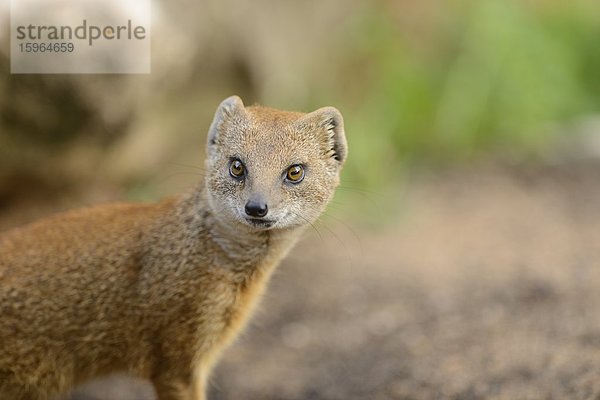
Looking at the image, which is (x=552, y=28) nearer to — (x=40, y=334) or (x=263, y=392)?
(x=263, y=392)

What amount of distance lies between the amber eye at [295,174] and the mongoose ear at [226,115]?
15.0 inches

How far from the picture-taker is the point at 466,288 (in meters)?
6.33

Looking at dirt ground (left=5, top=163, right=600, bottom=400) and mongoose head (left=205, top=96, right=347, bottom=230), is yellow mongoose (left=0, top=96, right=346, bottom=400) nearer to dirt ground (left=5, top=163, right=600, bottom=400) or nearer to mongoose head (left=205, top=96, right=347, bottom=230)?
mongoose head (left=205, top=96, right=347, bottom=230)

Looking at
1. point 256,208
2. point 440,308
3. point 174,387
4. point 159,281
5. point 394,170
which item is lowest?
point 440,308

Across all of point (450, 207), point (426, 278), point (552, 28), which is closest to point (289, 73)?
point (450, 207)

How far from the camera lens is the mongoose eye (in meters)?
3.89

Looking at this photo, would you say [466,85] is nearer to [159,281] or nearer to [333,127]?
[333,127]

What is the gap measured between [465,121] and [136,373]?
6.14 m

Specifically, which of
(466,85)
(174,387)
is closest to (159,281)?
(174,387)

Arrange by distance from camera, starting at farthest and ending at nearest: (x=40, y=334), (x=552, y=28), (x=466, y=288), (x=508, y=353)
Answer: (x=552, y=28) → (x=466, y=288) → (x=508, y=353) → (x=40, y=334)

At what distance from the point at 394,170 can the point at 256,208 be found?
5.18m

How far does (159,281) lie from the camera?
423 centimetres

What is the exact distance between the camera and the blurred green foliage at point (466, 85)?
939 cm

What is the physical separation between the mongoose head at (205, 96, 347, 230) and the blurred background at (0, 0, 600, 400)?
0.49 m
